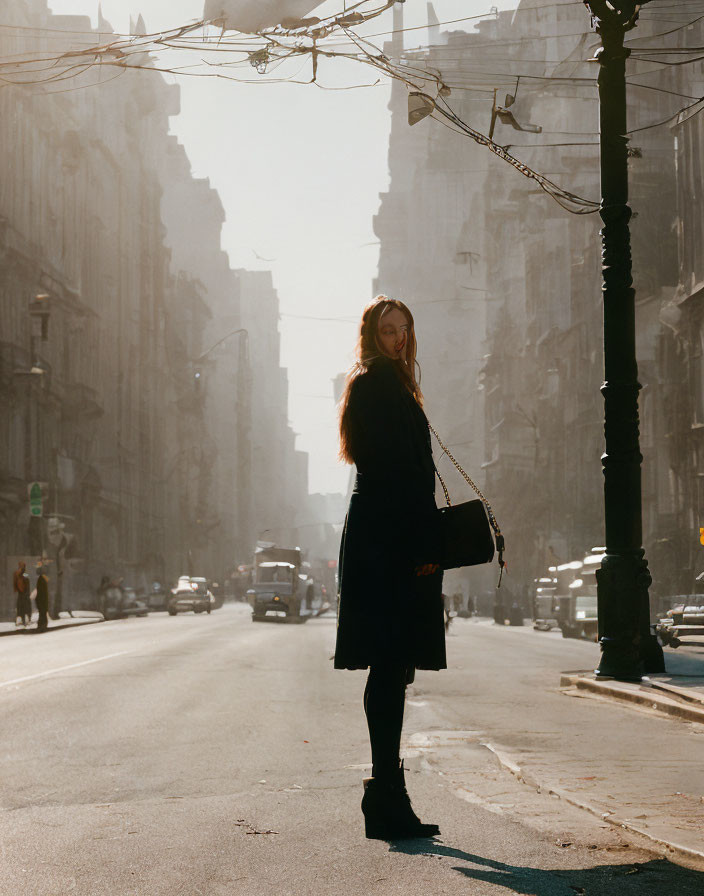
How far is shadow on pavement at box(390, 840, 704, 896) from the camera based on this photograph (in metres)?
3.86

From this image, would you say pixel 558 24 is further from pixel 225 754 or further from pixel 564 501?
pixel 225 754

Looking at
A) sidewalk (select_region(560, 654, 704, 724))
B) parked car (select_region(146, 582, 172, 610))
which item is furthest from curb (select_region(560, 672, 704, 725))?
parked car (select_region(146, 582, 172, 610))

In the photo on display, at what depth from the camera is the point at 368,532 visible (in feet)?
16.6

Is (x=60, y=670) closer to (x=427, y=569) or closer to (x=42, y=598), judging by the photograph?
(x=427, y=569)

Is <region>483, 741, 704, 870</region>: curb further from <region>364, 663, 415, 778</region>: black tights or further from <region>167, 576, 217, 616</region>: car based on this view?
<region>167, 576, 217, 616</region>: car

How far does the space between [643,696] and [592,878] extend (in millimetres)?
7158

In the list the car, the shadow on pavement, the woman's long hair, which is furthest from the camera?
the car

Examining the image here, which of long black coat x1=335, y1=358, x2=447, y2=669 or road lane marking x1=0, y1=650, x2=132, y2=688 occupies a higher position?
long black coat x1=335, y1=358, x2=447, y2=669

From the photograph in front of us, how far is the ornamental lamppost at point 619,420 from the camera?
12680 mm

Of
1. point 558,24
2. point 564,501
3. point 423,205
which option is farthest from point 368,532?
point 423,205

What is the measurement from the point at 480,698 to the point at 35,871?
8269mm

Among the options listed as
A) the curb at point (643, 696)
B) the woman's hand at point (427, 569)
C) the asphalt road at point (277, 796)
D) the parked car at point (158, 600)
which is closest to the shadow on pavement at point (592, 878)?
the asphalt road at point (277, 796)

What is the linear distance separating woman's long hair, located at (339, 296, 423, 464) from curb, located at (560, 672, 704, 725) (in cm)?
516

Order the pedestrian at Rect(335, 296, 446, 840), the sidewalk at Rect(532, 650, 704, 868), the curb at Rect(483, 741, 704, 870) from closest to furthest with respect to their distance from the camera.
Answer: the curb at Rect(483, 741, 704, 870)
the sidewalk at Rect(532, 650, 704, 868)
the pedestrian at Rect(335, 296, 446, 840)
